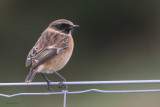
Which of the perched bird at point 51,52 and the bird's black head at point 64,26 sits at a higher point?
the bird's black head at point 64,26

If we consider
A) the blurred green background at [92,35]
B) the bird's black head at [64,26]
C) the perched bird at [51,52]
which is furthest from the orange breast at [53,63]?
the blurred green background at [92,35]

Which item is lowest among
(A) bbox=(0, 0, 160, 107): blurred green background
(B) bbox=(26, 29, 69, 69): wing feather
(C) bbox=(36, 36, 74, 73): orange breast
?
(A) bbox=(0, 0, 160, 107): blurred green background

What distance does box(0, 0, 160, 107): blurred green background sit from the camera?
38.5ft

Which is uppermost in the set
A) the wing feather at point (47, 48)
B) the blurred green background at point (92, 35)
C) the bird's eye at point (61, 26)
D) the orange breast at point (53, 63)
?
the bird's eye at point (61, 26)

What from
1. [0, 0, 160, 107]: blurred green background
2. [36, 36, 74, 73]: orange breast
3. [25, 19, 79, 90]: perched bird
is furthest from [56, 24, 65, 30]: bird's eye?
[0, 0, 160, 107]: blurred green background

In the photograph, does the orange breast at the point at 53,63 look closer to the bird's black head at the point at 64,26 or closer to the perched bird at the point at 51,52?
the perched bird at the point at 51,52

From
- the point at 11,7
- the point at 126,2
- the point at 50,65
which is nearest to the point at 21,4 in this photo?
the point at 11,7

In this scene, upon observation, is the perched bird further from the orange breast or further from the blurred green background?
the blurred green background

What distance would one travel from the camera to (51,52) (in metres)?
6.60

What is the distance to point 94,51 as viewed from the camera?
485 inches

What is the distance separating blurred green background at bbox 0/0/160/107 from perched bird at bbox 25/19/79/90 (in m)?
A: 4.23

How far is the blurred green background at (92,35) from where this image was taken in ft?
38.5

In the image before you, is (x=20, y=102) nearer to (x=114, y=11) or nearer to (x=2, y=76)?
(x=2, y=76)

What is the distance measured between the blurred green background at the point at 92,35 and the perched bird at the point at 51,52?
423cm
